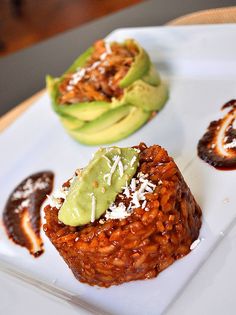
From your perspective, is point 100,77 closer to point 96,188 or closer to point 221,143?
point 221,143

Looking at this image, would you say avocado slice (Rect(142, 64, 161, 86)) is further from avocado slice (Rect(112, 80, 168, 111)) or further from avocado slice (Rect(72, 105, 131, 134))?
avocado slice (Rect(72, 105, 131, 134))

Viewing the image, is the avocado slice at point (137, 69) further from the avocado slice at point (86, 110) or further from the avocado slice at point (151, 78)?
the avocado slice at point (86, 110)

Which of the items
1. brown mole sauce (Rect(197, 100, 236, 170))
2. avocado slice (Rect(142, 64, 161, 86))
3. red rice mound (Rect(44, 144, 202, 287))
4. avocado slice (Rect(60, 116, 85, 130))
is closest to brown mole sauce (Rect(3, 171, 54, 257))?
avocado slice (Rect(60, 116, 85, 130))

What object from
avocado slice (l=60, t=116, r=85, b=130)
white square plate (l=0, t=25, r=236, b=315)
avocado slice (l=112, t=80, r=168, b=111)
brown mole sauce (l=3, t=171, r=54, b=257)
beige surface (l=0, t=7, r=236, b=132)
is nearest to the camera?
white square plate (l=0, t=25, r=236, b=315)

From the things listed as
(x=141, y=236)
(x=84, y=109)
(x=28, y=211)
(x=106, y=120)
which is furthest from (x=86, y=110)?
(x=141, y=236)

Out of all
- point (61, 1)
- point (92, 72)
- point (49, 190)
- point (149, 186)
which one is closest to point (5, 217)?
point (49, 190)

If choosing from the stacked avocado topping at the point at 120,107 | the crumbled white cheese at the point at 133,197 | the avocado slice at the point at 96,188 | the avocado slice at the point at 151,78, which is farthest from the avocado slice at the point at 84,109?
the crumbled white cheese at the point at 133,197
